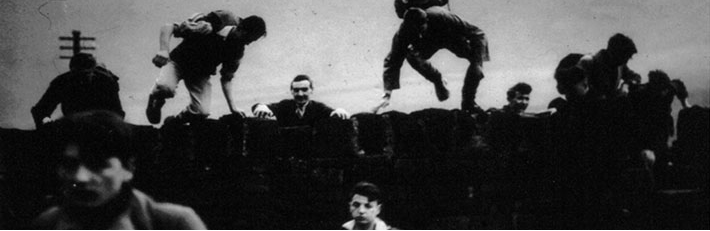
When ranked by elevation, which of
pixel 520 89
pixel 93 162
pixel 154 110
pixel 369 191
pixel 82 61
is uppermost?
pixel 82 61

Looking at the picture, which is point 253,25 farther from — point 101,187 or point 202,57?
point 101,187

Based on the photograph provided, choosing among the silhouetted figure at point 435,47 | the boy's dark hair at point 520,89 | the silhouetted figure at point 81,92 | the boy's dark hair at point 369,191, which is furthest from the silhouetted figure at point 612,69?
the silhouetted figure at point 81,92

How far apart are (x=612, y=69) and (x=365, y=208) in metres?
1.23

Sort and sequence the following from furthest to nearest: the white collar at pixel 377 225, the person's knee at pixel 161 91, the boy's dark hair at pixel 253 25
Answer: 1. the boy's dark hair at pixel 253 25
2. the person's knee at pixel 161 91
3. the white collar at pixel 377 225

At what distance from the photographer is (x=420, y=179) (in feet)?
9.61

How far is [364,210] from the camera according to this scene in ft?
9.23

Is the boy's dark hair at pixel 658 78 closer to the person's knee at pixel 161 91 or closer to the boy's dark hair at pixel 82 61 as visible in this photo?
the person's knee at pixel 161 91

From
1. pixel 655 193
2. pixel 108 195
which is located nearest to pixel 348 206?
pixel 108 195

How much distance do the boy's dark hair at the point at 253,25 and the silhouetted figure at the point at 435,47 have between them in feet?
2.01

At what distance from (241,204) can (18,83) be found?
1193 mm

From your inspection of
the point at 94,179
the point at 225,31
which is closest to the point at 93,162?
the point at 94,179

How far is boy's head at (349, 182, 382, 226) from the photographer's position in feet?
9.16

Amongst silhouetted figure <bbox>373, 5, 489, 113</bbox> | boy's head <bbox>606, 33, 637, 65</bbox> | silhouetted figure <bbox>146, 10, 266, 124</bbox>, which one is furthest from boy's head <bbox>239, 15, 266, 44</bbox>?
boy's head <bbox>606, 33, 637, 65</bbox>

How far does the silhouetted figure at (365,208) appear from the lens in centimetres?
278
